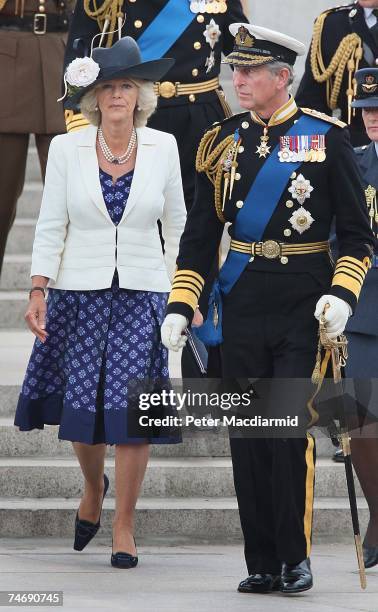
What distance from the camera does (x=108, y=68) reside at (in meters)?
6.96

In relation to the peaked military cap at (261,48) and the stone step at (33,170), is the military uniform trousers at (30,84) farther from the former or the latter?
the peaked military cap at (261,48)

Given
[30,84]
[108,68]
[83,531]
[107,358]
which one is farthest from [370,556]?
[30,84]

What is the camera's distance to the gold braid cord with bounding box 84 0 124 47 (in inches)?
306

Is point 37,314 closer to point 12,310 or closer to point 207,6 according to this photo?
point 207,6

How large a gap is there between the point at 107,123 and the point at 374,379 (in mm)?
1307

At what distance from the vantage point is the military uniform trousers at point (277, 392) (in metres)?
6.22

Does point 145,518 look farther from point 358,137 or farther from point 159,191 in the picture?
point 358,137

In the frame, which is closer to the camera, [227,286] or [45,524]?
[227,286]

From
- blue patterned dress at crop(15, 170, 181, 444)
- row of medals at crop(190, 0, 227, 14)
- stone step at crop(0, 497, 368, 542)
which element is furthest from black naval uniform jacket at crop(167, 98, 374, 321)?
row of medals at crop(190, 0, 227, 14)

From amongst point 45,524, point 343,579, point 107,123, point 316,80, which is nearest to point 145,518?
point 45,524

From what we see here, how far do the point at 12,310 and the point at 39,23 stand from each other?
5.19ft

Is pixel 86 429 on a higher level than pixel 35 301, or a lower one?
lower

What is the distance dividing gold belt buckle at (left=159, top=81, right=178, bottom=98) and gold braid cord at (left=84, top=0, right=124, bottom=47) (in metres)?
0.27

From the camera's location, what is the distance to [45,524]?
7418mm
